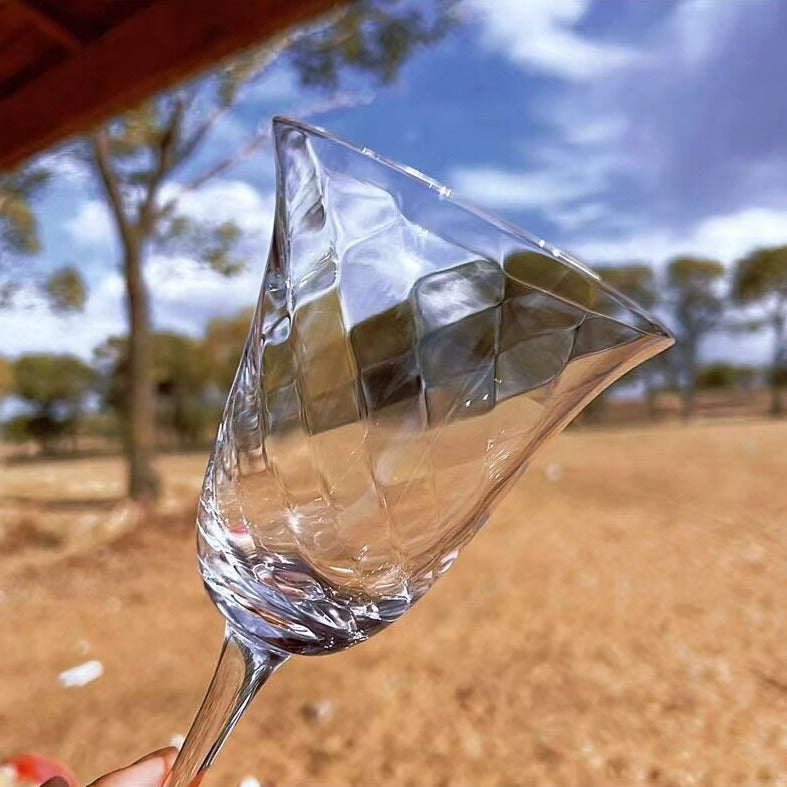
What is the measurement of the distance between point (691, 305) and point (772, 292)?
0.53 ft

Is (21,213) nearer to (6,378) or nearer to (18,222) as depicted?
(18,222)

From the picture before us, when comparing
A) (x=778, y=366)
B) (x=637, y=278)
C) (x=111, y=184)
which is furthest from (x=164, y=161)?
(x=778, y=366)

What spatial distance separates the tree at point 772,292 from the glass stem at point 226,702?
5.03 ft

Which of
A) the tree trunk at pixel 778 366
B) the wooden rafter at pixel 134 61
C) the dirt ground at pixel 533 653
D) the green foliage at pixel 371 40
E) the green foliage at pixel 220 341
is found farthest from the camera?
the green foliage at pixel 220 341

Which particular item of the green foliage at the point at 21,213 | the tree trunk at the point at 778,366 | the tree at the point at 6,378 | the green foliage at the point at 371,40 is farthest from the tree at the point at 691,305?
the tree at the point at 6,378

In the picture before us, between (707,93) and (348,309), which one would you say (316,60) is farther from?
(348,309)

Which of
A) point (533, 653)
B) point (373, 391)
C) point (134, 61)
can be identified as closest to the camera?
point (373, 391)

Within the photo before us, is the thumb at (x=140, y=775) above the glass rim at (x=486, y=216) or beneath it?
beneath

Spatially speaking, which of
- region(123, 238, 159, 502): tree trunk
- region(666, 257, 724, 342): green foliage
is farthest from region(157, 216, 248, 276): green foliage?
region(666, 257, 724, 342): green foliage

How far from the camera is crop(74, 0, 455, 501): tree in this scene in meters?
2.32

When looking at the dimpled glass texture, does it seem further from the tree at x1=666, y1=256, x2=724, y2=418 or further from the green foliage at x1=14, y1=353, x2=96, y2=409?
A: the green foliage at x1=14, y1=353, x2=96, y2=409

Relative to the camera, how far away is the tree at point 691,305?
5.16ft

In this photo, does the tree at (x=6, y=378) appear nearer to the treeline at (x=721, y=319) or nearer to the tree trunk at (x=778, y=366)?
the treeline at (x=721, y=319)

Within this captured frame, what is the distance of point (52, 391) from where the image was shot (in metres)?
2.73
